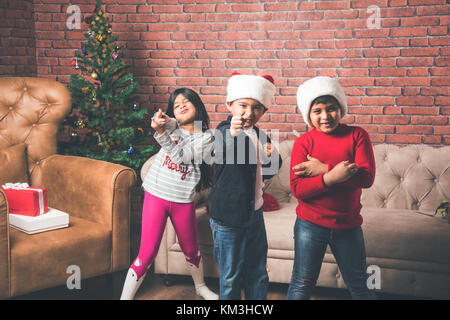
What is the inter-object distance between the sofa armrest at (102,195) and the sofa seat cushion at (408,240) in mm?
1291

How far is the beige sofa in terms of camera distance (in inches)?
78.1

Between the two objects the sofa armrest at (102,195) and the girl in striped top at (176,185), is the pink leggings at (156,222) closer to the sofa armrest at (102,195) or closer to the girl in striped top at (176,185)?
the girl in striped top at (176,185)

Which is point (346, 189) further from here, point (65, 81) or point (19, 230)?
point (65, 81)

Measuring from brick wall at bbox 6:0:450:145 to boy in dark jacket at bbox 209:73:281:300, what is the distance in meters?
1.43

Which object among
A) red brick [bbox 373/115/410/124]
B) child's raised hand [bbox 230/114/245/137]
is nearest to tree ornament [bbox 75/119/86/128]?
child's raised hand [bbox 230/114/245/137]

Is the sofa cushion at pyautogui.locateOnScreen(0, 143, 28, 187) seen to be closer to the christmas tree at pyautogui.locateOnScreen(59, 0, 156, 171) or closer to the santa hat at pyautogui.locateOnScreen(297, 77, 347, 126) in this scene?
the christmas tree at pyautogui.locateOnScreen(59, 0, 156, 171)

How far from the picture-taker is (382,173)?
8.44 ft

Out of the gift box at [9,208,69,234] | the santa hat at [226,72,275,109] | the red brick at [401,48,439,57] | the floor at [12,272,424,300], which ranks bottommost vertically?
the floor at [12,272,424,300]

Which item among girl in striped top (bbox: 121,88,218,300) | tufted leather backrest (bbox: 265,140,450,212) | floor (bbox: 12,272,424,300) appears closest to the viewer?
girl in striped top (bbox: 121,88,218,300)

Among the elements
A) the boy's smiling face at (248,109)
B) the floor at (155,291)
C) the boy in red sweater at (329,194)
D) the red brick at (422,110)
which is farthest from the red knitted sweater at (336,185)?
the red brick at (422,110)

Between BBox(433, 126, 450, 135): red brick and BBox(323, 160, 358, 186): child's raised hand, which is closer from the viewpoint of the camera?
BBox(323, 160, 358, 186): child's raised hand

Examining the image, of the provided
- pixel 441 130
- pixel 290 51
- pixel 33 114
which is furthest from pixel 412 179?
pixel 33 114

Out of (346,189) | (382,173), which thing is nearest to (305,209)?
(346,189)

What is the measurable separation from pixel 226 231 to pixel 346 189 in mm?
491
